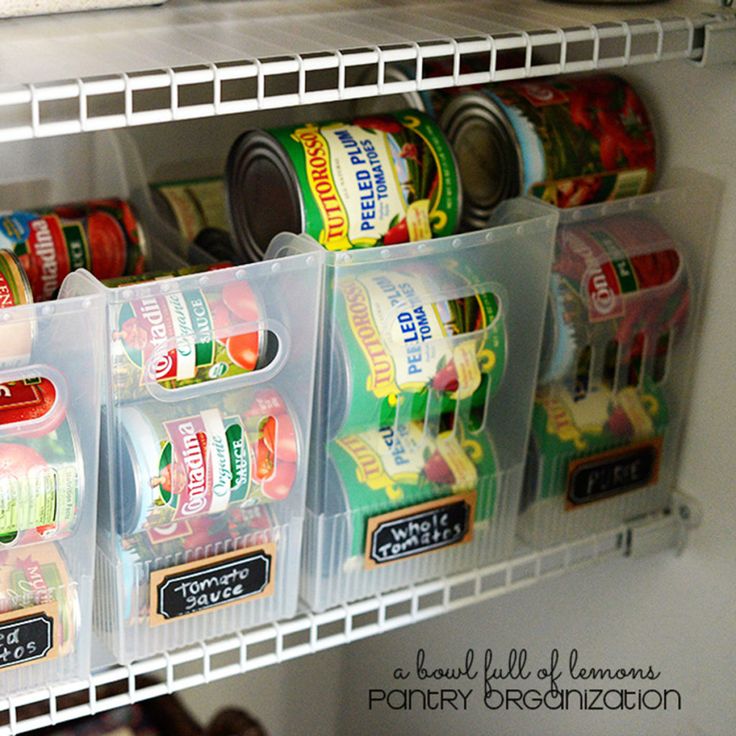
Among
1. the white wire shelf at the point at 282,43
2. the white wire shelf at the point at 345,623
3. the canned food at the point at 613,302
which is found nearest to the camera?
the white wire shelf at the point at 282,43

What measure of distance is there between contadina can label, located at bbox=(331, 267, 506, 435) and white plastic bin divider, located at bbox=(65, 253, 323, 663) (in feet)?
0.10

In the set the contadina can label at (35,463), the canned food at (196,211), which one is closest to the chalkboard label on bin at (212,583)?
the contadina can label at (35,463)

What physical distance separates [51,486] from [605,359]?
21.2 inches

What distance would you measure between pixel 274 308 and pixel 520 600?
593 mm

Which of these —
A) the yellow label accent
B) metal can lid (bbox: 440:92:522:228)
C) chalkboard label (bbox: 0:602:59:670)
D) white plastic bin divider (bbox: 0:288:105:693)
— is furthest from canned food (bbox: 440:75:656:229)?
chalkboard label (bbox: 0:602:59:670)

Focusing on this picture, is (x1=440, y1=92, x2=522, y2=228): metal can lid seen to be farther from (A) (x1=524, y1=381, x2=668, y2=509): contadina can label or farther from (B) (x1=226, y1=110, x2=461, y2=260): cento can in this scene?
(A) (x1=524, y1=381, x2=668, y2=509): contadina can label

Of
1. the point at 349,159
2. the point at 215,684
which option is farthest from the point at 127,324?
the point at 215,684

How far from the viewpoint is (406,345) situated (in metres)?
0.94

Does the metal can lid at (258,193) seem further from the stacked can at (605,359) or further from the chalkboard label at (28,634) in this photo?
the chalkboard label at (28,634)

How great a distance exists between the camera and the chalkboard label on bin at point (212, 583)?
909 mm

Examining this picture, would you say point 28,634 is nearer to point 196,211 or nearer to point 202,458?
point 202,458

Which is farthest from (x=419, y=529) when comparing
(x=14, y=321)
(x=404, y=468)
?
(x=14, y=321)

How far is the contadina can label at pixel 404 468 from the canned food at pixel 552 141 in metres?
0.23

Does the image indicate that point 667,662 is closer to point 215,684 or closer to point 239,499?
point 239,499
